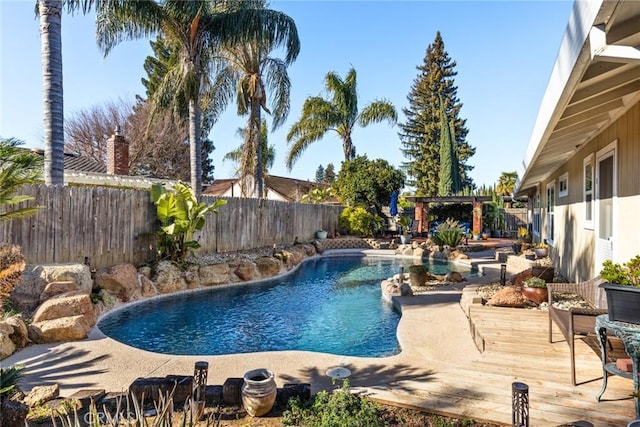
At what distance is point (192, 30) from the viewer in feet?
39.9

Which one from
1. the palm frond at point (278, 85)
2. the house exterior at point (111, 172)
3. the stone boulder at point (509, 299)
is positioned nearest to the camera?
the stone boulder at point (509, 299)

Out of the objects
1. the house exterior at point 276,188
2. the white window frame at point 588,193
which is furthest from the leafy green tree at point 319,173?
the white window frame at point 588,193

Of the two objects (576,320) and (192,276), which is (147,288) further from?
(576,320)

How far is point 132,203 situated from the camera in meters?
10.0

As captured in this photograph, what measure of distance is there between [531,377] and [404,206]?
2387cm

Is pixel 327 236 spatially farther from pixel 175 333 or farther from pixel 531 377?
pixel 531 377

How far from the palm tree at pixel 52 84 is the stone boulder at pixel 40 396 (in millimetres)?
5878

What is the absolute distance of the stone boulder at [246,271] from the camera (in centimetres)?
1155

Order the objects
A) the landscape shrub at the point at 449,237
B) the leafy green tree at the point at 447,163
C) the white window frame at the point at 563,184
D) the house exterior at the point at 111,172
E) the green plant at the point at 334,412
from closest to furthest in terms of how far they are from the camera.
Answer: the green plant at the point at 334,412 < the white window frame at the point at 563,184 < the house exterior at the point at 111,172 < the landscape shrub at the point at 449,237 < the leafy green tree at the point at 447,163

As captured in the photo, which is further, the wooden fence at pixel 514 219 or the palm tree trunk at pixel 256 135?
the wooden fence at pixel 514 219

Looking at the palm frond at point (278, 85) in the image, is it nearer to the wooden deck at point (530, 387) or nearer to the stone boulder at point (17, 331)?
the stone boulder at point (17, 331)

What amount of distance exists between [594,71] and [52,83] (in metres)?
9.62

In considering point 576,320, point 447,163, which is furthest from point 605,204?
point 447,163

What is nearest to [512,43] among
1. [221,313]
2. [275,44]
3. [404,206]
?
[275,44]
